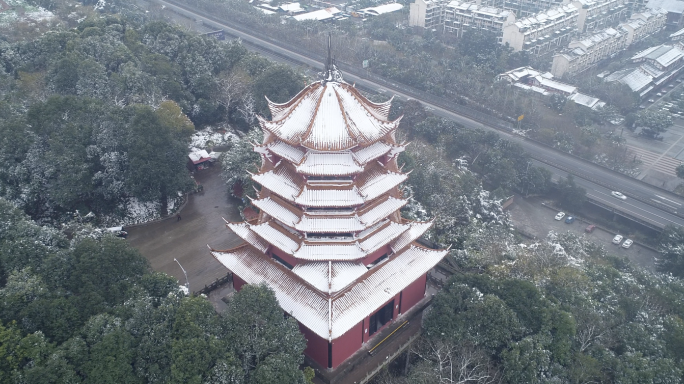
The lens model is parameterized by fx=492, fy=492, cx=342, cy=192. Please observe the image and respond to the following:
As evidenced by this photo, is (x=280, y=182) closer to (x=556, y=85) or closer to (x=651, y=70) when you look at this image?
(x=556, y=85)

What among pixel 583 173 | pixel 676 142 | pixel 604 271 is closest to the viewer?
pixel 604 271

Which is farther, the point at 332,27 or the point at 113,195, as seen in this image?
the point at 332,27

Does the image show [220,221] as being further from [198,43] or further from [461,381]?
[198,43]

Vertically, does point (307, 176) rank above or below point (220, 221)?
above

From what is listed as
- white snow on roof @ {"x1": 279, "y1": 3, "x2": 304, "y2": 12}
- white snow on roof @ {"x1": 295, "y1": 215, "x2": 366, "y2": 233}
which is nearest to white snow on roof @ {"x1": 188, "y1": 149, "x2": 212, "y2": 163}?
white snow on roof @ {"x1": 295, "y1": 215, "x2": 366, "y2": 233}

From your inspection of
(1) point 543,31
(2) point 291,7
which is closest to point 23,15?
(2) point 291,7

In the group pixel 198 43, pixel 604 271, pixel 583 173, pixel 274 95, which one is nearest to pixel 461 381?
pixel 604 271
